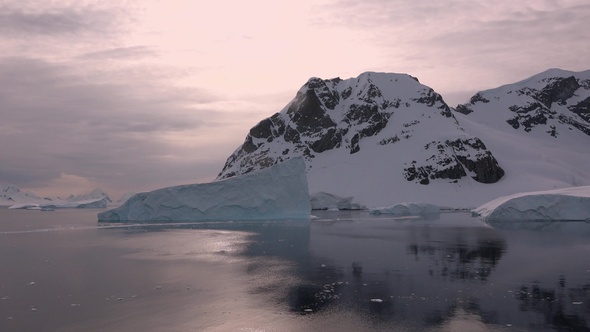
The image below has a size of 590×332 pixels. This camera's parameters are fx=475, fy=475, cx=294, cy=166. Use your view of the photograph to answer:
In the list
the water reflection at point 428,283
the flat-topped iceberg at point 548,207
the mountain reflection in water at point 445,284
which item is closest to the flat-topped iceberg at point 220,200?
the water reflection at point 428,283

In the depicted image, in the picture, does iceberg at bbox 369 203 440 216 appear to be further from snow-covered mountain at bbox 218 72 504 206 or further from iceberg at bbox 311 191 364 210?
snow-covered mountain at bbox 218 72 504 206

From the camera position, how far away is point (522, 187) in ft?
331

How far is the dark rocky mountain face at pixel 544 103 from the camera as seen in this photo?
142625 mm

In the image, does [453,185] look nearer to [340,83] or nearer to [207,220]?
[340,83]

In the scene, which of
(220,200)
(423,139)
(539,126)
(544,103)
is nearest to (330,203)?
(423,139)

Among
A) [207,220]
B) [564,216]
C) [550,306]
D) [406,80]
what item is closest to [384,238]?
[550,306]

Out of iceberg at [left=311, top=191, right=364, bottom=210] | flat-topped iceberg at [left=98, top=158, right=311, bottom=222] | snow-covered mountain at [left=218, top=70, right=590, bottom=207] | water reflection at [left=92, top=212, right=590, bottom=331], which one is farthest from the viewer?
snow-covered mountain at [left=218, top=70, right=590, bottom=207]

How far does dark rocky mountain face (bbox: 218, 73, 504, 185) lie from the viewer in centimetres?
11019

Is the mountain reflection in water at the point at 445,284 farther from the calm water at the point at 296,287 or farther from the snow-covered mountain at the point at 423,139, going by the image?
the snow-covered mountain at the point at 423,139

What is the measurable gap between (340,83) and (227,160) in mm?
43429

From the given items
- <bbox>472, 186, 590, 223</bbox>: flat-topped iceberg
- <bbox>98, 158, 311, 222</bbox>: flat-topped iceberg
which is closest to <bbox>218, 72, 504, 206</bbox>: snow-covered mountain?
<bbox>472, 186, 590, 223</bbox>: flat-topped iceberg

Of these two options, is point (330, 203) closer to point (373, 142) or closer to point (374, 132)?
point (373, 142)

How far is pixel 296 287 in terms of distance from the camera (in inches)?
571

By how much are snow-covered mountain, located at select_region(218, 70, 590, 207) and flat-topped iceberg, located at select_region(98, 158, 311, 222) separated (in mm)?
53040
